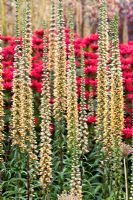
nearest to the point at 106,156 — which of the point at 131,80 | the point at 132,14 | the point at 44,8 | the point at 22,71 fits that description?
the point at 22,71

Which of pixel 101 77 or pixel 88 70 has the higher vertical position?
pixel 88 70

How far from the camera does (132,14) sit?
86.5 feet

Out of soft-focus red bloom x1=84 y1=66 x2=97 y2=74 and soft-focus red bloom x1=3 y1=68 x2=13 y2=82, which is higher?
soft-focus red bloom x1=84 y1=66 x2=97 y2=74

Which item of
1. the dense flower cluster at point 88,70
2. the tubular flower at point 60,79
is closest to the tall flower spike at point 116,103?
the tubular flower at point 60,79

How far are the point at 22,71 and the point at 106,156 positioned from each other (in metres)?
1.51

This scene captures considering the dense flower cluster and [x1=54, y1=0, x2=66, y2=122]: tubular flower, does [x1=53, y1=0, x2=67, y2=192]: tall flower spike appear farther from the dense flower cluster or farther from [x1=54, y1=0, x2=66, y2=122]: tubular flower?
the dense flower cluster

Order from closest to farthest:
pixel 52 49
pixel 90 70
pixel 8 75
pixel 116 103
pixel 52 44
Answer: pixel 116 103, pixel 8 75, pixel 90 70, pixel 52 49, pixel 52 44

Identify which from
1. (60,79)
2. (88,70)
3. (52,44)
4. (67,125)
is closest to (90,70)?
(88,70)

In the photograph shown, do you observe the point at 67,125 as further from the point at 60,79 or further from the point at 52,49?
the point at 52,49

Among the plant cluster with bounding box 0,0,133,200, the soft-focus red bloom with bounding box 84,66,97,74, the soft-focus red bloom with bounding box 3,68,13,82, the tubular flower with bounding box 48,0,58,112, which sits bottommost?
the plant cluster with bounding box 0,0,133,200

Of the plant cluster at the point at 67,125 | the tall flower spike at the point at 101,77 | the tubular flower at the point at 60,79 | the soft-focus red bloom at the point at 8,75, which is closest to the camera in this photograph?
the plant cluster at the point at 67,125

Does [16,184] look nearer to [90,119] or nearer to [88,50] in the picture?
[90,119]

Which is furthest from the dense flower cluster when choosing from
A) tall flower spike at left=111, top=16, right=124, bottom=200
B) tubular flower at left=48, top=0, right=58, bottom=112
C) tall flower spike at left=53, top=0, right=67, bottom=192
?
tall flower spike at left=111, top=16, right=124, bottom=200

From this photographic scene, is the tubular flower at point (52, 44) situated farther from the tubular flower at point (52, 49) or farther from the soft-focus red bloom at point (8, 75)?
the soft-focus red bloom at point (8, 75)
